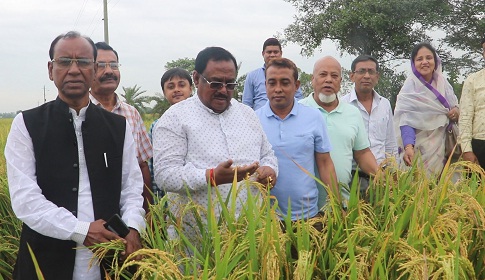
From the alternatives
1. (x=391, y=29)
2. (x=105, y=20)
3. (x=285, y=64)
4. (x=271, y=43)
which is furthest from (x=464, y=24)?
(x=285, y=64)

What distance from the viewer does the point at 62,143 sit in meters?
2.23

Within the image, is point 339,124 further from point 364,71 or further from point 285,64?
point 364,71

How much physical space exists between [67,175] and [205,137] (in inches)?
28.8

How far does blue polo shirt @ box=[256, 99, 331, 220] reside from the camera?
10.1ft

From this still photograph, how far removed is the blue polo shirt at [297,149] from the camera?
3066 millimetres

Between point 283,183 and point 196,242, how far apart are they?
35.2 inches

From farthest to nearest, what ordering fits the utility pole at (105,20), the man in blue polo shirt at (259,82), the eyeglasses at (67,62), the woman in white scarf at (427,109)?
1. the utility pole at (105,20)
2. the man in blue polo shirt at (259,82)
3. the woman in white scarf at (427,109)
4. the eyeglasses at (67,62)

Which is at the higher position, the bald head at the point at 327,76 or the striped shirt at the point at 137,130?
the bald head at the point at 327,76

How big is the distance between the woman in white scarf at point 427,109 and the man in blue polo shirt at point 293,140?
155 centimetres

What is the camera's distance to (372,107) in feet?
14.0

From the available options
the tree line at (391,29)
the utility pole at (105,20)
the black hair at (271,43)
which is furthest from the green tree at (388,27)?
the black hair at (271,43)

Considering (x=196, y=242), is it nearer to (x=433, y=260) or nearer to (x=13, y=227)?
(x=433, y=260)

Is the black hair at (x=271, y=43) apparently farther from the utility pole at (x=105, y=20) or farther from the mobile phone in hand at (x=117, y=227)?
the utility pole at (x=105, y=20)

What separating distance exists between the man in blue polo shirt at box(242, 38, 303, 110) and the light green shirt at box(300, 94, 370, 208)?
161cm
